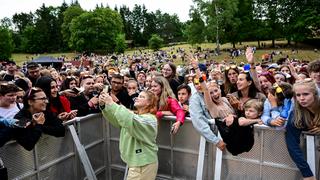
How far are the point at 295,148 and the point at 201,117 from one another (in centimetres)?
130

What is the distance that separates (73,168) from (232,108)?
2.72 metres

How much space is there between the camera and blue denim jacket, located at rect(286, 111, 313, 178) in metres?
3.73

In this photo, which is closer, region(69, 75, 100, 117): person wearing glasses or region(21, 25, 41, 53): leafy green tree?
region(69, 75, 100, 117): person wearing glasses

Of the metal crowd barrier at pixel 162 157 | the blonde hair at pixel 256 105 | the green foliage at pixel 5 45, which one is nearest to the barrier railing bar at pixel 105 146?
the metal crowd barrier at pixel 162 157

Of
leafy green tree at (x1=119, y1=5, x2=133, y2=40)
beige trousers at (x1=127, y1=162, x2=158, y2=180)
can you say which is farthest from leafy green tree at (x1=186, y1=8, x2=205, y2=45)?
beige trousers at (x1=127, y1=162, x2=158, y2=180)

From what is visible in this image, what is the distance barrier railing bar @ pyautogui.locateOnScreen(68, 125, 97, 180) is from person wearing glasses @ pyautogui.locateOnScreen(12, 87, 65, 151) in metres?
0.28

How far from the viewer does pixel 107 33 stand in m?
81.3

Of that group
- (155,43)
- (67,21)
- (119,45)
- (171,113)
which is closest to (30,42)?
(67,21)

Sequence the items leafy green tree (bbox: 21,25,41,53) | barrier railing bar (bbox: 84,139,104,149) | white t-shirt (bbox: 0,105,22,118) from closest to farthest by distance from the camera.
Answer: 1. white t-shirt (bbox: 0,105,22,118)
2. barrier railing bar (bbox: 84,139,104,149)
3. leafy green tree (bbox: 21,25,41,53)

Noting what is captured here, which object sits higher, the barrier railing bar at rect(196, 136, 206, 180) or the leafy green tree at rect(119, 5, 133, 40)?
the leafy green tree at rect(119, 5, 133, 40)

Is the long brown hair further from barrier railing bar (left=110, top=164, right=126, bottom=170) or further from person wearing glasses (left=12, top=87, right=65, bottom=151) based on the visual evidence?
barrier railing bar (left=110, top=164, right=126, bottom=170)

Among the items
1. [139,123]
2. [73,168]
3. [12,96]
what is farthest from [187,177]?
[12,96]

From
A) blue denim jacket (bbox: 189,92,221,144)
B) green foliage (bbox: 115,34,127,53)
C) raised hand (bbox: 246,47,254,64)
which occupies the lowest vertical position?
blue denim jacket (bbox: 189,92,221,144)

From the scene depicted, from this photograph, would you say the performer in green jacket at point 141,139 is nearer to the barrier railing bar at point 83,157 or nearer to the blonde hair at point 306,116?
the barrier railing bar at point 83,157
